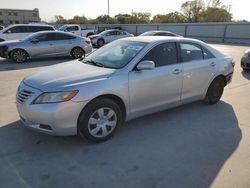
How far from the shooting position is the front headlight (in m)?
3.54

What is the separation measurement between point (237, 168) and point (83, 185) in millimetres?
2025

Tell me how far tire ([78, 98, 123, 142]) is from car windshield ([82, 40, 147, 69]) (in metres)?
0.72

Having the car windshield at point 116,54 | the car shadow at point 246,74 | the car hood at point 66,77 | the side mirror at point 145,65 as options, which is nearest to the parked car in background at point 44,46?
the car shadow at point 246,74

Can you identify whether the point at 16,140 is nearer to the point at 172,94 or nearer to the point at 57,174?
the point at 57,174

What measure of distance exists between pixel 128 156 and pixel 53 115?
119 centimetres

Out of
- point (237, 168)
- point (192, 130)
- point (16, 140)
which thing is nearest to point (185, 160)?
point (237, 168)

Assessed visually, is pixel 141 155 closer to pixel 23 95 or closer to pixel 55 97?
pixel 55 97

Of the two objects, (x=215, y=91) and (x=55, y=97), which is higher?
(x=55, y=97)

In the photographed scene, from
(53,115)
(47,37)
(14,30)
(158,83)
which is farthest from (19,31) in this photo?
(53,115)

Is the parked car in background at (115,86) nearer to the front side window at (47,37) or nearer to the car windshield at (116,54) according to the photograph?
the car windshield at (116,54)

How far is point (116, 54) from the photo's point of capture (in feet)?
15.4

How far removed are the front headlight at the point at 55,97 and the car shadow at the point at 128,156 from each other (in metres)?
0.75

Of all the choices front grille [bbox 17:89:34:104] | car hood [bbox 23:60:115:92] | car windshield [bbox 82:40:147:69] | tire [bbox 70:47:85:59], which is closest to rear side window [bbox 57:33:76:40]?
tire [bbox 70:47:85:59]

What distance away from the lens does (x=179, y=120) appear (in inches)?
195
